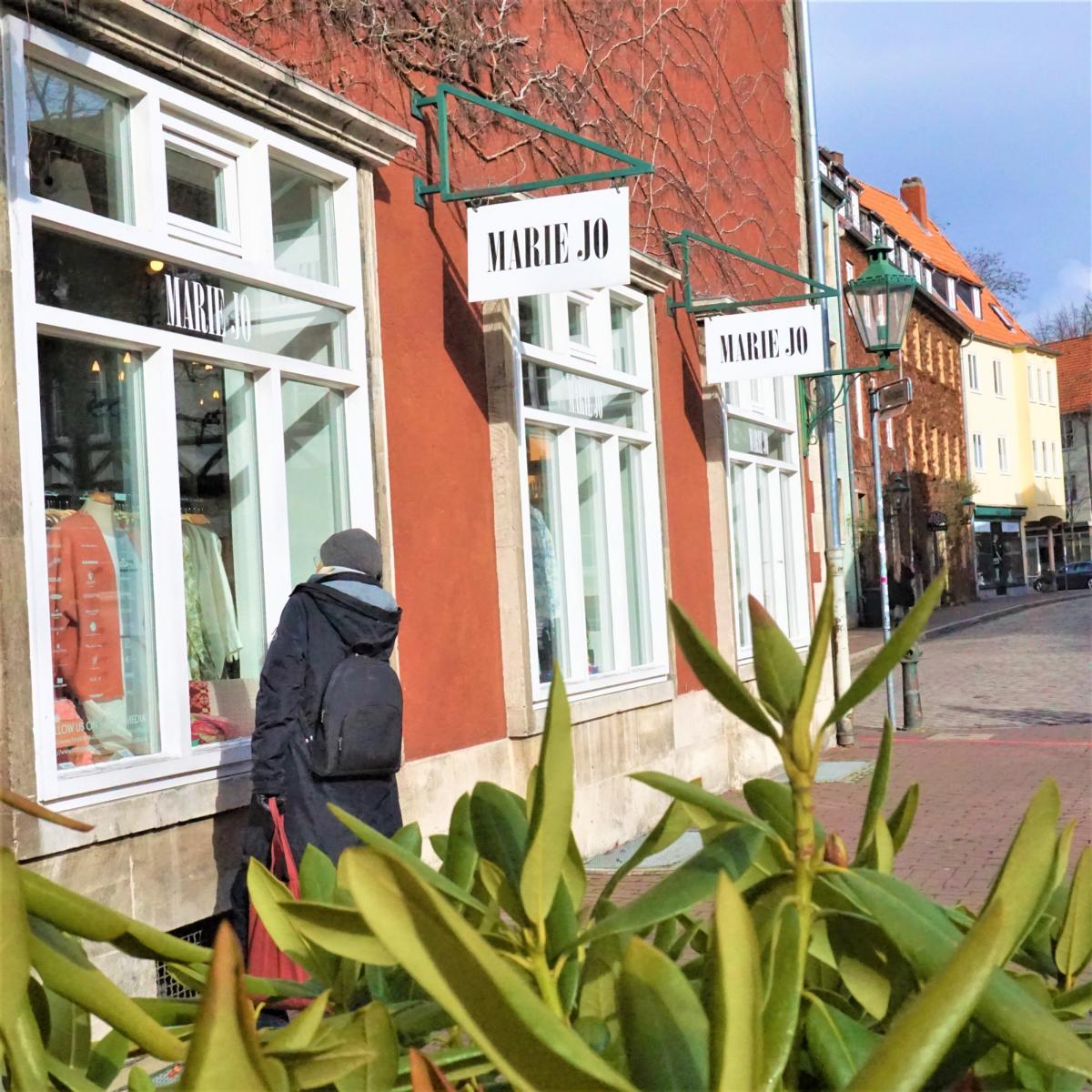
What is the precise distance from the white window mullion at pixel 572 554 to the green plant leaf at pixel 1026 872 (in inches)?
340

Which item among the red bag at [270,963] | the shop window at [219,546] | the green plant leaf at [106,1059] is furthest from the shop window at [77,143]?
the green plant leaf at [106,1059]

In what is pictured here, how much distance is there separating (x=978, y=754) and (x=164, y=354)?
31.2ft

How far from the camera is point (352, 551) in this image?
5707 mm

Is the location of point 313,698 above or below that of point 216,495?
below

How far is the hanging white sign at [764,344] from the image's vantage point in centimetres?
1095

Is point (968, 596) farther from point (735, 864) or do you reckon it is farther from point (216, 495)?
point (735, 864)

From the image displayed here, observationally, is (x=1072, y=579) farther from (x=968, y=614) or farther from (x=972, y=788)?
(x=972, y=788)

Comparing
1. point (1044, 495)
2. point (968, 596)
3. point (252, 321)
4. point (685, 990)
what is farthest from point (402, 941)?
point (1044, 495)

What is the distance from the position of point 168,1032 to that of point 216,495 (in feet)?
18.6

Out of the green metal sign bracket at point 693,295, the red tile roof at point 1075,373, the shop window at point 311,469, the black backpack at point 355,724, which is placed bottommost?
the black backpack at point 355,724

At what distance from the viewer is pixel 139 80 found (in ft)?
18.7

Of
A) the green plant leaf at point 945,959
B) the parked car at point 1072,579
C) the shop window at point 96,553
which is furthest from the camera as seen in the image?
the parked car at point 1072,579

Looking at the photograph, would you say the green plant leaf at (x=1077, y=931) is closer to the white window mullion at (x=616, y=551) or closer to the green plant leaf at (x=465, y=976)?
the green plant leaf at (x=465, y=976)

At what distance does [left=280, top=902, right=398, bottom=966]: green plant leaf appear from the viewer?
30.9 inches
